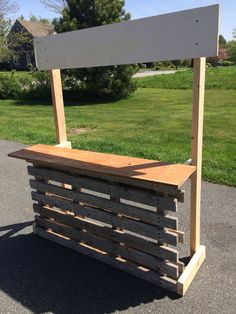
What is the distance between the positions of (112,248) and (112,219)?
0.30 m

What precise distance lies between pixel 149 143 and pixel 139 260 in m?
4.08

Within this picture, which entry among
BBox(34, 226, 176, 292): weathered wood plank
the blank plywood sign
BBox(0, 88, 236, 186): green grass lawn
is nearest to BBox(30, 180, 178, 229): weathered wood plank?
BBox(34, 226, 176, 292): weathered wood plank

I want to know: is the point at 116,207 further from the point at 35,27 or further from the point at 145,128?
the point at 35,27

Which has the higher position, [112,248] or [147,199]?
[147,199]

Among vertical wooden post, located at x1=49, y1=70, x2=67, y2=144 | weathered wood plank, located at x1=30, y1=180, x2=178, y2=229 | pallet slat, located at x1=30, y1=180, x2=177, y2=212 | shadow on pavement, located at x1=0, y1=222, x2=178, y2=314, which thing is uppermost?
vertical wooden post, located at x1=49, y1=70, x2=67, y2=144

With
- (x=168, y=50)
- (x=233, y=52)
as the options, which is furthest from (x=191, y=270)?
(x=233, y=52)

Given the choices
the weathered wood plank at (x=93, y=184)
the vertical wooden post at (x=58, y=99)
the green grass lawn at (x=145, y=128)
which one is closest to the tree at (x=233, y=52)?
the green grass lawn at (x=145, y=128)

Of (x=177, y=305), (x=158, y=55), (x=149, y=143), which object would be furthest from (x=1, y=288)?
(x=149, y=143)

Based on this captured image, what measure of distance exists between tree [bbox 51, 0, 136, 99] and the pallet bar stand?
10261mm

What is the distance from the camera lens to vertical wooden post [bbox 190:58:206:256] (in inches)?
99.9

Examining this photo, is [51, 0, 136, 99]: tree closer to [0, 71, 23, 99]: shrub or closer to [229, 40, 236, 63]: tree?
[0, 71, 23, 99]: shrub

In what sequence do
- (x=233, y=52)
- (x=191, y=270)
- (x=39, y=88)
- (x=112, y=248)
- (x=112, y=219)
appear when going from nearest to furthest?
1. (x=191, y=270)
2. (x=112, y=219)
3. (x=112, y=248)
4. (x=39, y=88)
5. (x=233, y=52)

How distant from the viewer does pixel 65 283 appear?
2.91 metres

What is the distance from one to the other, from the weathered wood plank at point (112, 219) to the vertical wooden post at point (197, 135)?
1.30ft
